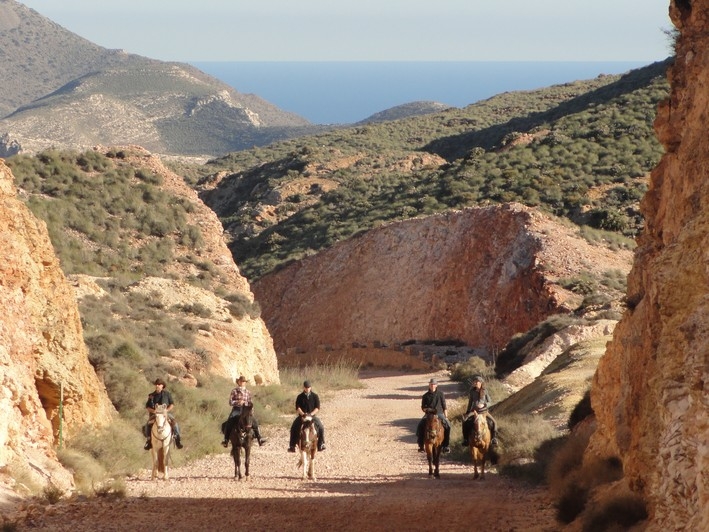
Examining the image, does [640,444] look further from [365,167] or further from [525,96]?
[525,96]

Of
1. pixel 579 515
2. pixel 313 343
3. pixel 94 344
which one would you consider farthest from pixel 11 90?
pixel 579 515

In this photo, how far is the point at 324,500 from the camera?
57.6 ft

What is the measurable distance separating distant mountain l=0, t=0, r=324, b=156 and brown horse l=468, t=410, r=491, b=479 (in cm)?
8259

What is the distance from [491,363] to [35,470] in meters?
27.5

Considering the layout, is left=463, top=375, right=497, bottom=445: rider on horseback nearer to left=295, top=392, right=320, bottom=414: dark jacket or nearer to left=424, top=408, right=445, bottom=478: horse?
left=424, top=408, right=445, bottom=478: horse

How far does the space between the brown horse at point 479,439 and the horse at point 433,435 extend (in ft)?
1.77

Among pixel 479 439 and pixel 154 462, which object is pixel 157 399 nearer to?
pixel 154 462

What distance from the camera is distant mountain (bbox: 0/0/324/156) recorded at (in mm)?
123500

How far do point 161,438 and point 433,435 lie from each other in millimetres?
4558

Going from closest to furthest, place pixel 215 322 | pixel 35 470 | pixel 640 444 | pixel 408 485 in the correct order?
1. pixel 640 444
2. pixel 35 470
3. pixel 408 485
4. pixel 215 322

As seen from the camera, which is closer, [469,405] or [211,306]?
[469,405]

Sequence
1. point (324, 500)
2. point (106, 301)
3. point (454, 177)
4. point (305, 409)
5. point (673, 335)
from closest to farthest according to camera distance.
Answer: point (673, 335)
point (324, 500)
point (305, 409)
point (106, 301)
point (454, 177)

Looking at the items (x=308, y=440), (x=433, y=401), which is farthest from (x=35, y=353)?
(x=433, y=401)

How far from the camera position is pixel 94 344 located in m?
26.0
